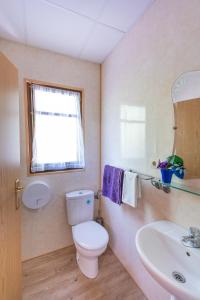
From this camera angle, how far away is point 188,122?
3.54 ft

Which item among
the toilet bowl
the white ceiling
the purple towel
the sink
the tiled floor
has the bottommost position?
the tiled floor

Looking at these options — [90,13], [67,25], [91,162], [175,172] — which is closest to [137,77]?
[90,13]

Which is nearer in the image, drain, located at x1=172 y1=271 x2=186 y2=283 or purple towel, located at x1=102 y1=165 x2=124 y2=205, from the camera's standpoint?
drain, located at x1=172 y1=271 x2=186 y2=283

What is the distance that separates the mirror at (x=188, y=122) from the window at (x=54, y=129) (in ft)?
3.95

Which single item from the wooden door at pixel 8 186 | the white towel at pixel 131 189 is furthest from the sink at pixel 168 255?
the wooden door at pixel 8 186

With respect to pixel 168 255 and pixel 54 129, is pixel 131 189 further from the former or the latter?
pixel 54 129

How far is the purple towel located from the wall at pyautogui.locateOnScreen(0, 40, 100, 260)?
0.39 m

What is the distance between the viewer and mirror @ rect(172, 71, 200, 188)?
3.35ft

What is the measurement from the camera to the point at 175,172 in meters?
1.09

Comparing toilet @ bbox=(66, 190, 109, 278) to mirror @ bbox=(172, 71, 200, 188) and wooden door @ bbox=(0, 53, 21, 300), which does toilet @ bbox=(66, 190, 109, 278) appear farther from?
mirror @ bbox=(172, 71, 200, 188)

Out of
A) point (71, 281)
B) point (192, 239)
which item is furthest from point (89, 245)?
point (192, 239)

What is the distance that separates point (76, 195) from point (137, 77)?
1.46 metres

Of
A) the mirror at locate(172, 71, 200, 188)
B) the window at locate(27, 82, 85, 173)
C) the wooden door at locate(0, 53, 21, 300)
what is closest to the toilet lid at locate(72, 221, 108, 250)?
the wooden door at locate(0, 53, 21, 300)

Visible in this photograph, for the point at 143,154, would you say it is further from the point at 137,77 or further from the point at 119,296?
the point at 119,296
